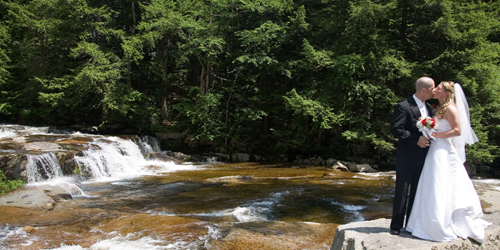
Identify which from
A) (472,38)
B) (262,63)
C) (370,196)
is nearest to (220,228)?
(370,196)

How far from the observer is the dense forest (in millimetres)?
15703

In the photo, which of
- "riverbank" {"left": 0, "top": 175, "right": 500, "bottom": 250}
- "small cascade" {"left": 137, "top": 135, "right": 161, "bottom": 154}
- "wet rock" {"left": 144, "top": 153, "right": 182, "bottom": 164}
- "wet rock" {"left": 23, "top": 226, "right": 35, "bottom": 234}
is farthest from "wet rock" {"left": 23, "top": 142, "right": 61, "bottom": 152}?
"wet rock" {"left": 23, "top": 226, "right": 35, "bottom": 234}

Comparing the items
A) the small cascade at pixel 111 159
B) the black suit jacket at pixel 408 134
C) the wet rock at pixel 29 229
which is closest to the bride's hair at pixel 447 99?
the black suit jacket at pixel 408 134

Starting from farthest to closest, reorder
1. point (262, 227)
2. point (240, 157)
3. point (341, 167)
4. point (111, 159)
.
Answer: point (240, 157), point (341, 167), point (111, 159), point (262, 227)

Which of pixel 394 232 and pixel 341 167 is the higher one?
pixel 394 232

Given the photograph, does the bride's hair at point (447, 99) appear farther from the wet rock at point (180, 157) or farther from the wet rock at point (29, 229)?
the wet rock at point (180, 157)

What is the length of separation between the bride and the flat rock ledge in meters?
0.08

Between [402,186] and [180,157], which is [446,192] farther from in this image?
[180,157]

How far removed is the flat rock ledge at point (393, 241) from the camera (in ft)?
11.0

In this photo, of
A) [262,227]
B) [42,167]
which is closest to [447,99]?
[262,227]

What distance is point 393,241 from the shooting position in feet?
11.4

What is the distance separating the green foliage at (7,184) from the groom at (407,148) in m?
9.66

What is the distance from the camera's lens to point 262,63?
19016 mm

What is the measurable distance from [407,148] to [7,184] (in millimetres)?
10344
